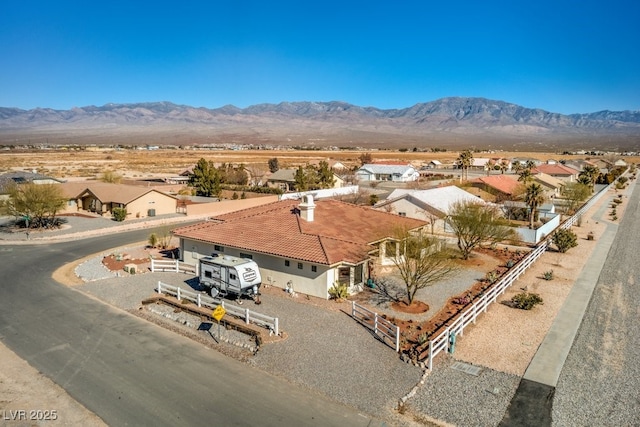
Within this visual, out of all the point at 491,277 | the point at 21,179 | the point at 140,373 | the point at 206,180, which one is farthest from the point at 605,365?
the point at 21,179

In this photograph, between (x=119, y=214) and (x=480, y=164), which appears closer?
(x=119, y=214)

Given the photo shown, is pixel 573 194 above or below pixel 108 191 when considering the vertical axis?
below

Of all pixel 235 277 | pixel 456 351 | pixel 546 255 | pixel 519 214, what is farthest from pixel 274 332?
pixel 519 214

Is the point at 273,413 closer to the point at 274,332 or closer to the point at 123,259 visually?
the point at 274,332

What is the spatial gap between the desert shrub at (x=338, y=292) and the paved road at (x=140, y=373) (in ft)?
24.2

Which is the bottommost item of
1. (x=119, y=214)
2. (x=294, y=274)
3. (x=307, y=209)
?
(x=119, y=214)

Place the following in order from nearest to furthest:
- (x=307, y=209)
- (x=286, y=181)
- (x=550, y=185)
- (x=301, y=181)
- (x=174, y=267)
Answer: (x=174, y=267)
(x=307, y=209)
(x=301, y=181)
(x=550, y=185)
(x=286, y=181)

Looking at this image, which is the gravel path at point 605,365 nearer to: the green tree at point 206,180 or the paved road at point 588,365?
the paved road at point 588,365

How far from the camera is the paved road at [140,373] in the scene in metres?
12.9

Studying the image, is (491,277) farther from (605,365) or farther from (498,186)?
(498,186)

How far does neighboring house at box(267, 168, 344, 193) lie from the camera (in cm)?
6956

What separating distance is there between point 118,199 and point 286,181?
28079 millimetres

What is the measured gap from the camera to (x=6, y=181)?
52.8 metres

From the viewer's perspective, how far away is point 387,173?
87.1 meters
